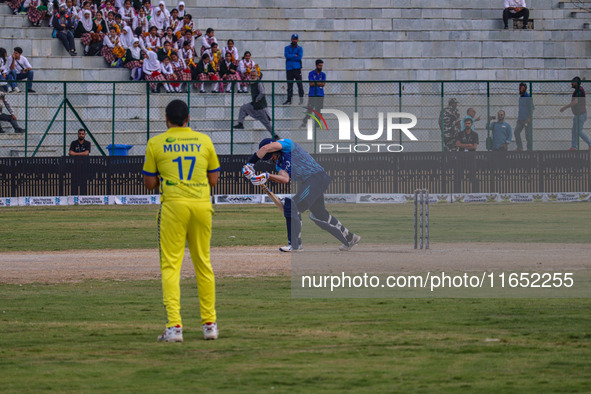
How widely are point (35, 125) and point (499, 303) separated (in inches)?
881

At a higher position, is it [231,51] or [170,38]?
[170,38]

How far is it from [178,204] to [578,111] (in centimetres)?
2426

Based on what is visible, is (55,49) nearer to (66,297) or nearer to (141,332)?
(66,297)

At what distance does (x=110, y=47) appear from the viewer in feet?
116

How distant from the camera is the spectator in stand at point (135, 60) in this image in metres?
34.3

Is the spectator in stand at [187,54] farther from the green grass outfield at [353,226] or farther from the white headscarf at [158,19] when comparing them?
the green grass outfield at [353,226]

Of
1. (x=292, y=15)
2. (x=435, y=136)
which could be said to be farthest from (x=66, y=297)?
(x=292, y=15)

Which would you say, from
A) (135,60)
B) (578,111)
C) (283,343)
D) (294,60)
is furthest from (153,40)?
(283,343)

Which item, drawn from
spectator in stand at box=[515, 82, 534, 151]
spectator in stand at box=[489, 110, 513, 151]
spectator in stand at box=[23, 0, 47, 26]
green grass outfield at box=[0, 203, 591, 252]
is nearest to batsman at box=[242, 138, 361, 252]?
green grass outfield at box=[0, 203, 591, 252]

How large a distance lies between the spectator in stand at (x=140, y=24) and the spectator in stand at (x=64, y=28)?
2161 millimetres

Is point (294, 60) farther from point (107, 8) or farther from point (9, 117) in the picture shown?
point (9, 117)

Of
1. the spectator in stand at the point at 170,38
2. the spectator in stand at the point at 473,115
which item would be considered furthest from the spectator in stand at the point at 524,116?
the spectator in stand at the point at 170,38

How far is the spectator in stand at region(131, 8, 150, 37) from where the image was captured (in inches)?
1400

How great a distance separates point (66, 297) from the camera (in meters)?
12.3
